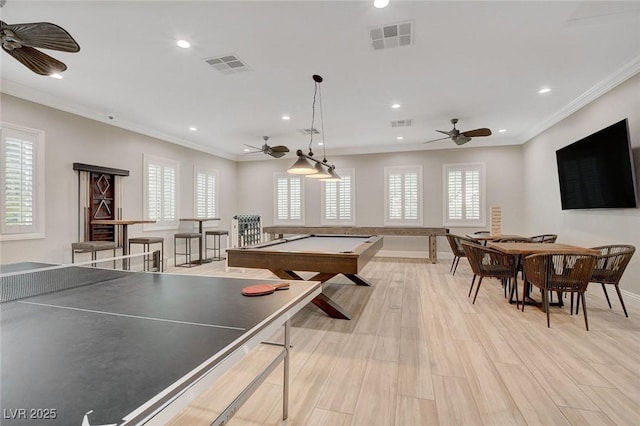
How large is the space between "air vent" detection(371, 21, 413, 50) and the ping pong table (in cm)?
262

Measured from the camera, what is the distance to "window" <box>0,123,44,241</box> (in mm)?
3994

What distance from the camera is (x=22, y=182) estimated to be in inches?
164

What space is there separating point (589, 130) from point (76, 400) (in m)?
6.37

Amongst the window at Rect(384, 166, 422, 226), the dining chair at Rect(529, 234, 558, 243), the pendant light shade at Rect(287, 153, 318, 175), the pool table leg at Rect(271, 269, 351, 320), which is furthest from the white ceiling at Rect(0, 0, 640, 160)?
the pool table leg at Rect(271, 269, 351, 320)

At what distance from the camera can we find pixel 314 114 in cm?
544

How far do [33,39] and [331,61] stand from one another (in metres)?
2.64

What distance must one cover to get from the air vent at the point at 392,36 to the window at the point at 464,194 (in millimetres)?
5159

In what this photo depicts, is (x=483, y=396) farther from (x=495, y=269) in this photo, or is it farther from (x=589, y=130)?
(x=589, y=130)

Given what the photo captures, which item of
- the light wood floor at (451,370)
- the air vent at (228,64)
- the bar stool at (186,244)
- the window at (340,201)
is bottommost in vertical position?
the light wood floor at (451,370)

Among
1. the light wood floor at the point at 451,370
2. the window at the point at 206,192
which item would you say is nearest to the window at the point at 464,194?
the light wood floor at the point at 451,370

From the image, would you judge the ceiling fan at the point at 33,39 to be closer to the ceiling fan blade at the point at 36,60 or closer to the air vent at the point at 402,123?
the ceiling fan blade at the point at 36,60

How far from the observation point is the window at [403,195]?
782 cm

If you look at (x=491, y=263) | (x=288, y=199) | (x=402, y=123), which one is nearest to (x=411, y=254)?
(x=402, y=123)

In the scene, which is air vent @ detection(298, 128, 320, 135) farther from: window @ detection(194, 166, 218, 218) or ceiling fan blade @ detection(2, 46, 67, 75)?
ceiling fan blade @ detection(2, 46, 67, 75)
